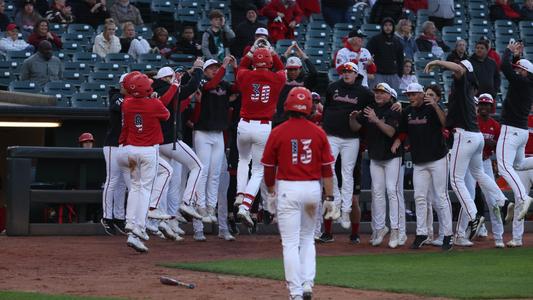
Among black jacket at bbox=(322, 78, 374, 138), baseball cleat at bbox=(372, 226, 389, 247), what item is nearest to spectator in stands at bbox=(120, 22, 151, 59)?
black jacket at bbox=(322, 78, 374, 138)

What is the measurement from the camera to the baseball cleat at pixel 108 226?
1595 centimetres

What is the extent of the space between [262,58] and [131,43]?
21.9 feet

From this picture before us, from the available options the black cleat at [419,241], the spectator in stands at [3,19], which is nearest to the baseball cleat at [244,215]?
the black cleat at [419,241]

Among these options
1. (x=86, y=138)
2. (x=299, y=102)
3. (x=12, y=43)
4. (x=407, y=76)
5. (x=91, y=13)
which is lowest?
(x=86, y=138)

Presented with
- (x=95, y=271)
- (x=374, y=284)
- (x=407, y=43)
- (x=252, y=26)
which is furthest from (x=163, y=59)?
(x=374, y=284)

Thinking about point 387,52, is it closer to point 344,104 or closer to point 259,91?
point 344,104

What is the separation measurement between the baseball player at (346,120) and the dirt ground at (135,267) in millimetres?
858

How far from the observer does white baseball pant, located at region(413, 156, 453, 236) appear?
1484 centimetres

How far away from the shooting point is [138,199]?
14008mm

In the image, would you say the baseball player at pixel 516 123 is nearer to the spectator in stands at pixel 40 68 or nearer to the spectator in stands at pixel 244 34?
the spectator in stands at pixel 244 34

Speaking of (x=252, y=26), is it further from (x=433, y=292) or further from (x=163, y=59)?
(x=433, y=292)

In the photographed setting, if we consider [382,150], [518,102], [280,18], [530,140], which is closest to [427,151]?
[382,150]

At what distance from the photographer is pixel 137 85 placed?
44.7 ft

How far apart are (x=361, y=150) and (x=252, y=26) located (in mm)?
5516
